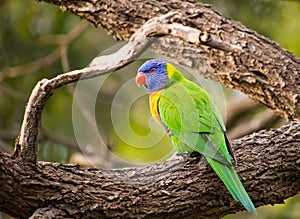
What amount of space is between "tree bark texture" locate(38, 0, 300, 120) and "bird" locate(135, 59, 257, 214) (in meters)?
0.34

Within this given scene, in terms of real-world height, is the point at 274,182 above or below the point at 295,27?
below

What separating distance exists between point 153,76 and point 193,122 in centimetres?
46

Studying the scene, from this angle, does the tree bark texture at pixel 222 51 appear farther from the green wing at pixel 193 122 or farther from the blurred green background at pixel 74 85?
the blurred green background at pixel 74 85

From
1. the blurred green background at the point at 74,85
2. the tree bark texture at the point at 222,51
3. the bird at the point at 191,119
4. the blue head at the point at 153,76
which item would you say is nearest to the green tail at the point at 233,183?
the bird at the point at 191,119

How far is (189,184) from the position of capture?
8.45 feet

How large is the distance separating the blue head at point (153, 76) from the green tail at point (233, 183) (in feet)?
2.14

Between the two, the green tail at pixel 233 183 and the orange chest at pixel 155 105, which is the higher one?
the orange chest at pixel 155 105

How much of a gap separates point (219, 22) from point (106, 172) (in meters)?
1.20

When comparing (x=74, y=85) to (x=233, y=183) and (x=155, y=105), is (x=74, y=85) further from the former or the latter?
(x=233, y=183)

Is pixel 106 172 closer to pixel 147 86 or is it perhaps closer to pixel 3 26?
pixel 147 86

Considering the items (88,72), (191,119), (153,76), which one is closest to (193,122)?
(191,119)

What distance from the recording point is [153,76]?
10.2ft

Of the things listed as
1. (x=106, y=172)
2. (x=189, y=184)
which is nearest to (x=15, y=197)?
(x=106, y=172)

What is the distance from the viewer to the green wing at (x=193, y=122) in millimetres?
2637
